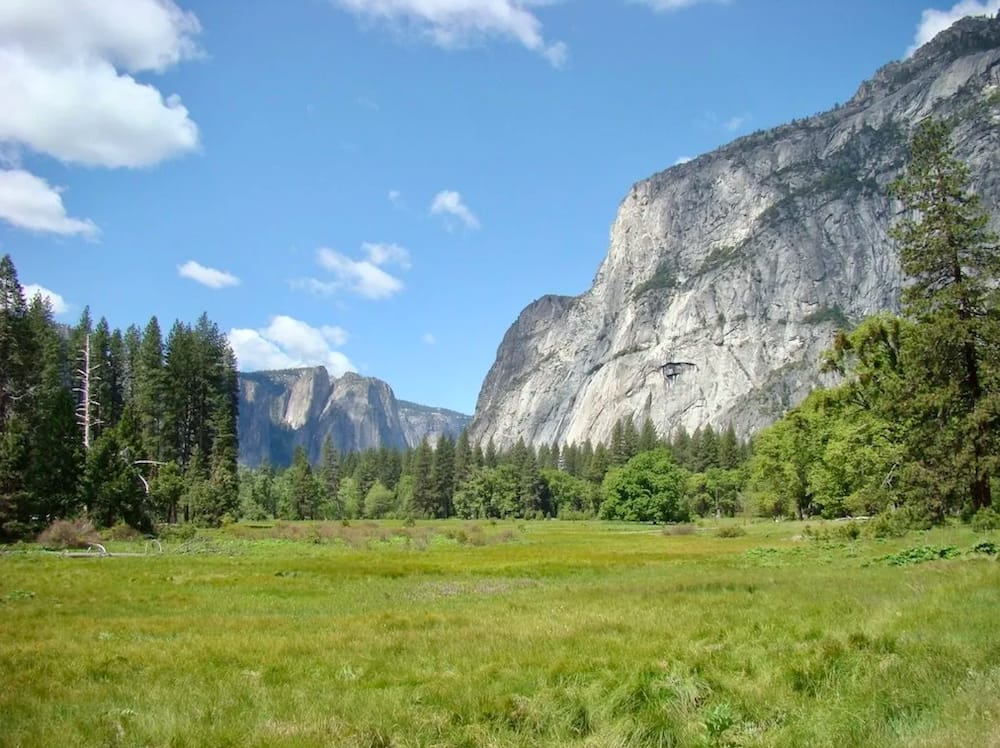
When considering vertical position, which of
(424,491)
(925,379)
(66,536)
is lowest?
(424,491)

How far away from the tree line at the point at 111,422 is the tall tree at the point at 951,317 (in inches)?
2223

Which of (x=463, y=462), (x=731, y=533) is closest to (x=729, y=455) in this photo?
(x=463, y=462)

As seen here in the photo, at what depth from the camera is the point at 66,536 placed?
49500 mm

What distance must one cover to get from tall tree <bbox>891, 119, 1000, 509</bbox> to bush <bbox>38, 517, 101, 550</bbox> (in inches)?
1961

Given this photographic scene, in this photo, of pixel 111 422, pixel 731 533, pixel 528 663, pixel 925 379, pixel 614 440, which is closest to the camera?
pixel 528 663

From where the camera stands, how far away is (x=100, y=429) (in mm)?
84188

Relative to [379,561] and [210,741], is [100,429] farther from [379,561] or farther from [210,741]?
[210,741]

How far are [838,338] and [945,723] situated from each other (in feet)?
130

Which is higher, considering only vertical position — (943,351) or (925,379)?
(943,351)

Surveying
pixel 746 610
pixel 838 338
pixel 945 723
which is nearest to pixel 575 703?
pixel 945 723

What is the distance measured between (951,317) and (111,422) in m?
86.8

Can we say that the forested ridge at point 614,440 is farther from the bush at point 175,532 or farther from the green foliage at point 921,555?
the green foliage at point 921,555

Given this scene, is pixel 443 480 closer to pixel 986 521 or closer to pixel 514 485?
pixel 514 485

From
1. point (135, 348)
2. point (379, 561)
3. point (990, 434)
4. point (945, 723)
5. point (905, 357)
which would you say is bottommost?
point (379, 561)
